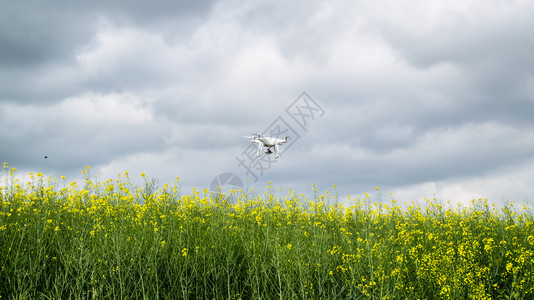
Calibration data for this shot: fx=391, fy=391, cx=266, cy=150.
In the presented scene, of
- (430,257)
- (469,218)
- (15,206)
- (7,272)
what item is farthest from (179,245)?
(469,218)

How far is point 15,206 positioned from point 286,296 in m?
7.04

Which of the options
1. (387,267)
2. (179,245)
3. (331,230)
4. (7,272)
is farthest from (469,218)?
(7,272)

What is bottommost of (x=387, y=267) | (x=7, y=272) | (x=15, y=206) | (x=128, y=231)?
(x=387, y=267)

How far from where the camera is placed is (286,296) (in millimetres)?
4949

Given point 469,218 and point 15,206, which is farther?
point 469,218

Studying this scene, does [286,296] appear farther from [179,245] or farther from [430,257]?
[430,257]

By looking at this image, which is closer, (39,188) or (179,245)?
(179,245)

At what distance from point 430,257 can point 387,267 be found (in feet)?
2.83

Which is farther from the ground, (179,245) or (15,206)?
(15,206)

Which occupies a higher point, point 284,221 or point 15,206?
point 15,206

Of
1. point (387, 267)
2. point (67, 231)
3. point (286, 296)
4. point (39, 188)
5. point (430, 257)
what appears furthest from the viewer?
point (39, 188)

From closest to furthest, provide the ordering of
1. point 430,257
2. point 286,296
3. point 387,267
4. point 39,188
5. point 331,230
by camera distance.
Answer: point 286,296 < point 387,267 < point 430,257 < point 331,230 < point 39,188

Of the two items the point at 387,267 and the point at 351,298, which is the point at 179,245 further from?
the point at 387,267

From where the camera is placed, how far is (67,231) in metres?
7.04
